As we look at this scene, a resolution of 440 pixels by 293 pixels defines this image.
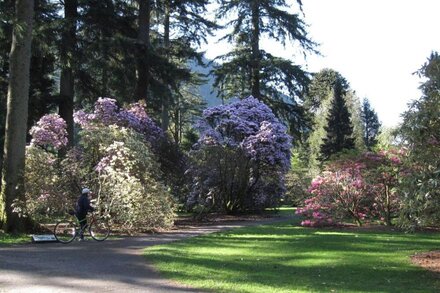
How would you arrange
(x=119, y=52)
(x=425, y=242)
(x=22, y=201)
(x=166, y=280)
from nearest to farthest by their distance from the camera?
1. (x=166, y=280)
2. (x=425, y=242)
3. (x=22, y=201)
4. (x=119, y=52)

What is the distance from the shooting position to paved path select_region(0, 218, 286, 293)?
770 centimetres

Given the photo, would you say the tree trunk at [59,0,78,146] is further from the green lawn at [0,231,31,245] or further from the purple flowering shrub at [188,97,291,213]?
the green lawn at [0,231,31,245]

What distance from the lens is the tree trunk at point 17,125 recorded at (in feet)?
48.6

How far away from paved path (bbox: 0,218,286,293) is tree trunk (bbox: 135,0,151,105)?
1228 cm

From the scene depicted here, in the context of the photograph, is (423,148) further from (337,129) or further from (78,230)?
(337,129)

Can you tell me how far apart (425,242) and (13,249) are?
10852mm

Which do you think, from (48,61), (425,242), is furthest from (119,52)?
(425,242)

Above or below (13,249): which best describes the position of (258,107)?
above

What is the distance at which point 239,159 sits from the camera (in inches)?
961

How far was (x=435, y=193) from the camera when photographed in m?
8.41

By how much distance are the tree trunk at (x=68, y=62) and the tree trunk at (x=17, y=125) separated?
7.28 metres

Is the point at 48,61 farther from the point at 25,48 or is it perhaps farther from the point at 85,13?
the point at 25,48

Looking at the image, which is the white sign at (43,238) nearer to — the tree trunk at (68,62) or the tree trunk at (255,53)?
the tree trunk at (68,62)

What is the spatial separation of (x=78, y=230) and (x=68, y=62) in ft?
39.8
